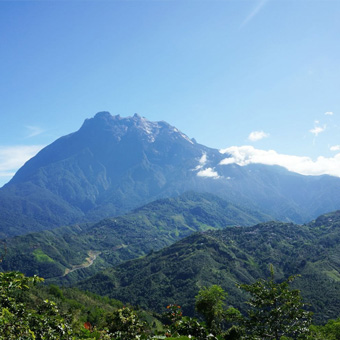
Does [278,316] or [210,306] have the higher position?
[278,316]

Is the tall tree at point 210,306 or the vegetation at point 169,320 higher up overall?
the vegetation at point 169,320

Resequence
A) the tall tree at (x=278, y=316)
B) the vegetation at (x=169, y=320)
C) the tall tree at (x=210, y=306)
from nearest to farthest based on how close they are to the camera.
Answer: the vegetation at (x=169, y=320) < the tall tree at (x=278, y=316) < the tall tree at (x=210, y=306)

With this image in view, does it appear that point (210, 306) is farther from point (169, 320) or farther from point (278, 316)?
point (169, 320)

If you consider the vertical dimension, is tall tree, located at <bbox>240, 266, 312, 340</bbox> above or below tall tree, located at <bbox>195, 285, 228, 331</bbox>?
above

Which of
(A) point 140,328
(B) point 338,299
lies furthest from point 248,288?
(B) point 338,299

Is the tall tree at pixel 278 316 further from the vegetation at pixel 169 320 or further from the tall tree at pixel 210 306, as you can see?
the tall tree at pixel 210 306

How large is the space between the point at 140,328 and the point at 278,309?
34.6 feet

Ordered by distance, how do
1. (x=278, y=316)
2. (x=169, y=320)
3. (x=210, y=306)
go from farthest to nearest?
1. (x=210, y=306)
2. (x=278, y=316)
3. (x=169, y=320)

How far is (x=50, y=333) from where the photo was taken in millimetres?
10977

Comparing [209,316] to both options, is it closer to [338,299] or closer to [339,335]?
[339,335]

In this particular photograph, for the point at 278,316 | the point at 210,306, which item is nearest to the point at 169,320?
the point at 278,316

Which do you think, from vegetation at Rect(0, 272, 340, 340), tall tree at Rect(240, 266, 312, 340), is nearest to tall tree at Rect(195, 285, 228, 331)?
vegetation at Rect(0, 272, 340, 340)

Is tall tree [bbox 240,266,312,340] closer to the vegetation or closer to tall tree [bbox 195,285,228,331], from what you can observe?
the vegetation

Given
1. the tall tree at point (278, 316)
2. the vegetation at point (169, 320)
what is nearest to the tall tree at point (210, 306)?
the vegetation at point (169, 320)
